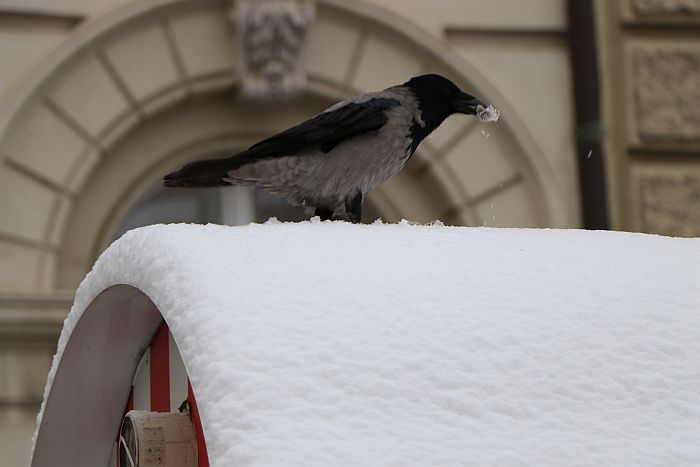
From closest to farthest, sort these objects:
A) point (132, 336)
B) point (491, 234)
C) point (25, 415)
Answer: point (491, 234) → point (132, 336) → point (25, 415)

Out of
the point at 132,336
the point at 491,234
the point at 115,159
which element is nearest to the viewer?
the point at 491,234

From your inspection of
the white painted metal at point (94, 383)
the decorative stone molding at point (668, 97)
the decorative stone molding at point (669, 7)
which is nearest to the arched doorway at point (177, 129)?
the decorative stone molding at point (668, 97)

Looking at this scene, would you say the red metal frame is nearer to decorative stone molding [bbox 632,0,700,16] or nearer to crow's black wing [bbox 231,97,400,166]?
crow's black wing [bbox 231,97,400,166]

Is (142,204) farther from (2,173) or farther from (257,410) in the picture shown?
(257,410)

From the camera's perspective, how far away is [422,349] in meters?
1.14

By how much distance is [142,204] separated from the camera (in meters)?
6.01

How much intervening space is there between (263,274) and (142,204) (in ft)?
16.0

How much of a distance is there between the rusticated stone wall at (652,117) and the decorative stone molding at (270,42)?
1.46m

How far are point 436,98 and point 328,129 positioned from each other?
21 cm

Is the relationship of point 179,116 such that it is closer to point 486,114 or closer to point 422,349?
point 486,114

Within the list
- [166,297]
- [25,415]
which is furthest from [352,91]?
[166,297]

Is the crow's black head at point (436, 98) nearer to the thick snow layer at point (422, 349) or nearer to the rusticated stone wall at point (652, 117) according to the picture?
the thick snow layer at point (422, 349)

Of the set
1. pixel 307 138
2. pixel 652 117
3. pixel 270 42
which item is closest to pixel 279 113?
pixel 270 42

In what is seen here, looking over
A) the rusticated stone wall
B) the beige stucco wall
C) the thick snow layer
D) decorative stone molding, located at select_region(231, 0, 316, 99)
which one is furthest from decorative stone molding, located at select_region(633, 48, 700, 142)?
the thick snow layer
